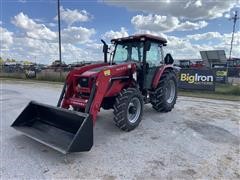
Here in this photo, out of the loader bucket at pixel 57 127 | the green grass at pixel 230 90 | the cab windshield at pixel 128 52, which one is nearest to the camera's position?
the loader bucket at pixel 57 127

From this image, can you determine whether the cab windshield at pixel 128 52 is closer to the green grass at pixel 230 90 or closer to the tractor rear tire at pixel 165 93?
the tractor rear tire at pixel 165 93

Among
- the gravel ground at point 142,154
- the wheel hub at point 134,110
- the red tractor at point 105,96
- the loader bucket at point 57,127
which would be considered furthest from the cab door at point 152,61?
the loader bucket at point 57,127

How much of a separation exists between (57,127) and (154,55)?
10.8 feet

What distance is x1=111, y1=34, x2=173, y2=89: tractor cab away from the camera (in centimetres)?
545

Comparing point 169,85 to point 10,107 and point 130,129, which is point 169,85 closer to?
point 130,129

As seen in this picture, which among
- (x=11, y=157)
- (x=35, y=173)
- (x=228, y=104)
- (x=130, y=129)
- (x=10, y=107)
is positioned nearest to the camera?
(x=35, y=173)

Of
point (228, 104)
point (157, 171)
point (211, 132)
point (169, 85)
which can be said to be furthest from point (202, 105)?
point (157, 171)

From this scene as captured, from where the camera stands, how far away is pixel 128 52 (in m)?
5.80

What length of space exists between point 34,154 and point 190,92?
8.77m

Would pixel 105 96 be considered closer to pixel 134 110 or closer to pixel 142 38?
pixel 134 110

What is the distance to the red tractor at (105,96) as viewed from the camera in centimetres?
382

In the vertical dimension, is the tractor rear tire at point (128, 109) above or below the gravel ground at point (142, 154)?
above

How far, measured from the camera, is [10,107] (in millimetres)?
7363

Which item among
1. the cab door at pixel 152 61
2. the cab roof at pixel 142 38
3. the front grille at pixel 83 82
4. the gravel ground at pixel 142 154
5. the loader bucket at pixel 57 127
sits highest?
the cab roof at pixel 142 38
